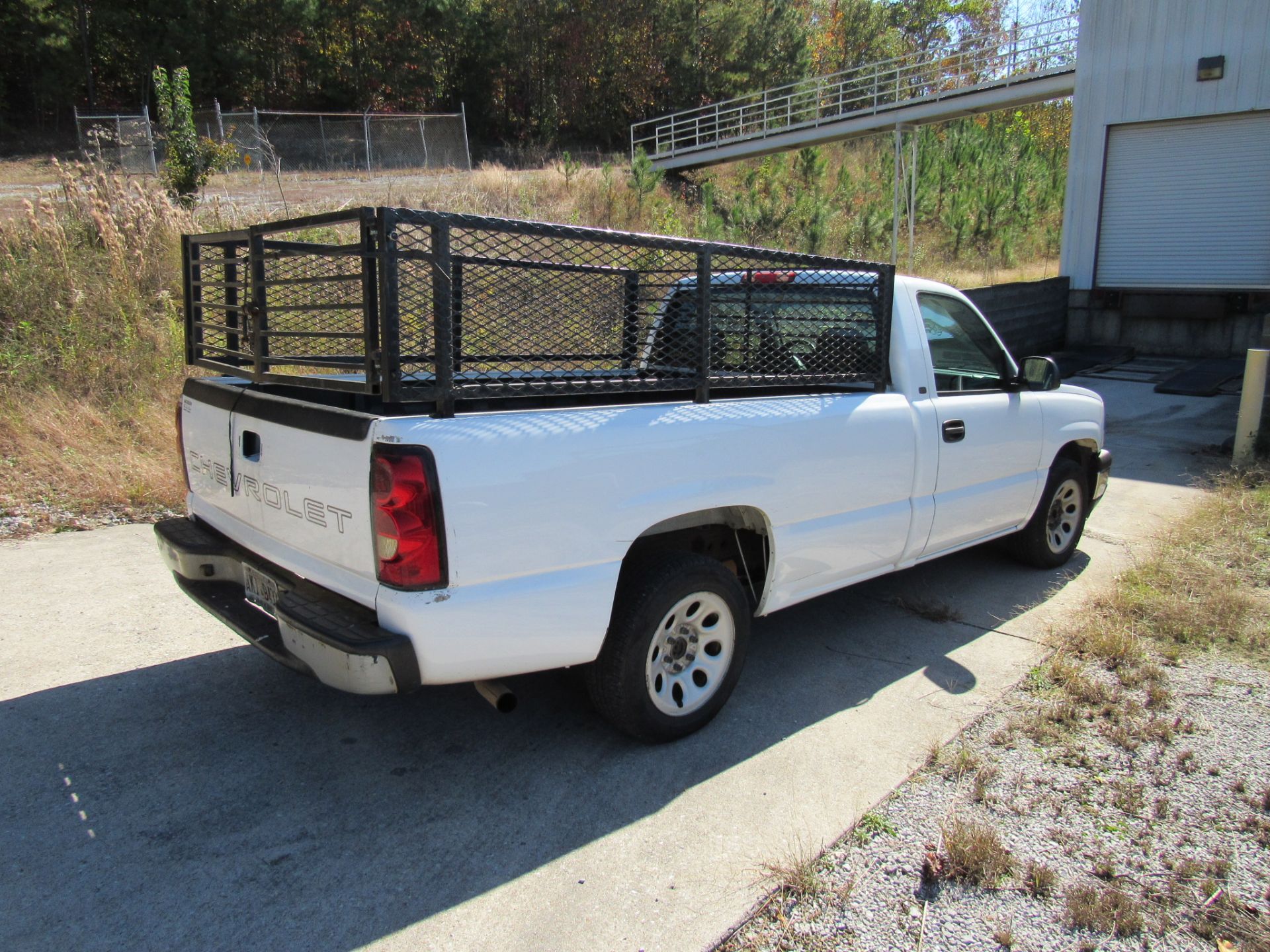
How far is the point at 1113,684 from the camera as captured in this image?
13.3 ft

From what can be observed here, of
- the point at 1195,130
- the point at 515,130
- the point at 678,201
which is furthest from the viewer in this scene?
the point at 515,130

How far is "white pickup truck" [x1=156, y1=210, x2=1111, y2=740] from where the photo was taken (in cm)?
283

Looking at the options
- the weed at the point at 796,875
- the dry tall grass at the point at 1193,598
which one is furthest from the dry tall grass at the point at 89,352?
the dry tall grass at the point at 1193,598

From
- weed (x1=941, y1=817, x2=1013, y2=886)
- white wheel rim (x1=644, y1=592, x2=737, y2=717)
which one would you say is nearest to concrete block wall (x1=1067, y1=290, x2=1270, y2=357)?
white wheel rim (x1=644, y1=592, x2=737, y2=717)

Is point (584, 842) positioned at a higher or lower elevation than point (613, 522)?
lower

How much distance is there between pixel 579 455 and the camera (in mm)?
3012

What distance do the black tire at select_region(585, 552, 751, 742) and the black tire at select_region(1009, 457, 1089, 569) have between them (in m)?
2.71

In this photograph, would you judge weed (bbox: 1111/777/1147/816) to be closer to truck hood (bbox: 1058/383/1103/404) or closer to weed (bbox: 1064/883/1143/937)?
weed (bbox: 1064/883/1143/937)

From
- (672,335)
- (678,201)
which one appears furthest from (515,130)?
(672,335)

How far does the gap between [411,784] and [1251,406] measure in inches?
321

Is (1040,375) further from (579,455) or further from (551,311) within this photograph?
(579,455)

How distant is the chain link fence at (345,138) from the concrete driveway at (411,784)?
844 inches

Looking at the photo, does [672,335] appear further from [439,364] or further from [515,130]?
[515,130]

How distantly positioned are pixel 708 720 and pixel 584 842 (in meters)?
0.88
